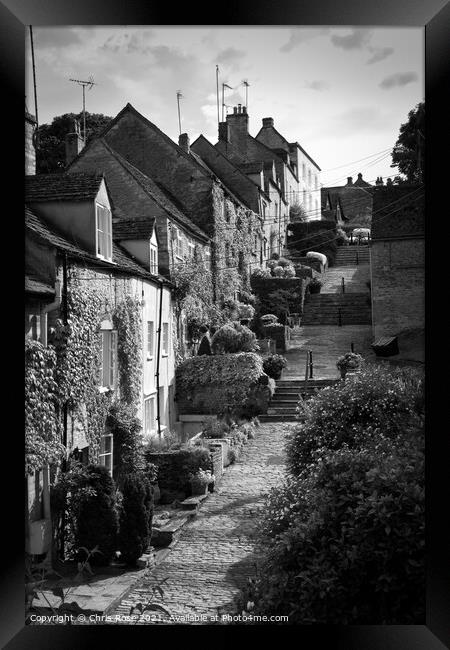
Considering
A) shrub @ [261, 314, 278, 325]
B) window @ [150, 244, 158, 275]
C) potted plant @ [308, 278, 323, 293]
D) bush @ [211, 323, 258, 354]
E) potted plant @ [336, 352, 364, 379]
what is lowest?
potted plant @ [336, 352, 364, 379]

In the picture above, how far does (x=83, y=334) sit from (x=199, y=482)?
365 cm

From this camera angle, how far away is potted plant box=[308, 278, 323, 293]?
19.2 m

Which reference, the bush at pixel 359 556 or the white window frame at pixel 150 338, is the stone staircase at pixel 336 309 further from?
the bush at pixel 359 556

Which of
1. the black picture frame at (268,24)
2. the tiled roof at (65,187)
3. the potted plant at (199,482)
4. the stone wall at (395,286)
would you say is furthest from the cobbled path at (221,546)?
the tiled roof at (65,187)

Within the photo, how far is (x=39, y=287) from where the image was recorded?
8.70m

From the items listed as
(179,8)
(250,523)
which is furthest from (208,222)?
(179,8)

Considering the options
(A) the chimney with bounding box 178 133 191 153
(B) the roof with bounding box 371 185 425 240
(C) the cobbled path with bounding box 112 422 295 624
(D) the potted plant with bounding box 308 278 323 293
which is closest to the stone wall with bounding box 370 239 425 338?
(B) the roof with bounding box 371 185 425 240

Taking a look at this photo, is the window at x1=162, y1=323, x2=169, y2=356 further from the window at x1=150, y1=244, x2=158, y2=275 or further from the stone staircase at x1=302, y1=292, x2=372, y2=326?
the stone staircase at x1=302, y1=292, x2=372, y2=326

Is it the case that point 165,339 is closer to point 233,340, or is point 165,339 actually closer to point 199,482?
point 233,340

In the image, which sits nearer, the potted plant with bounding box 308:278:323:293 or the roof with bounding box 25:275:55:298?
the roof with bounding box 25:275:55:298

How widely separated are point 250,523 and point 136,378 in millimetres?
3719

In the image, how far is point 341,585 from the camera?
5.35 meters

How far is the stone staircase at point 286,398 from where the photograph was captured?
578 inches
